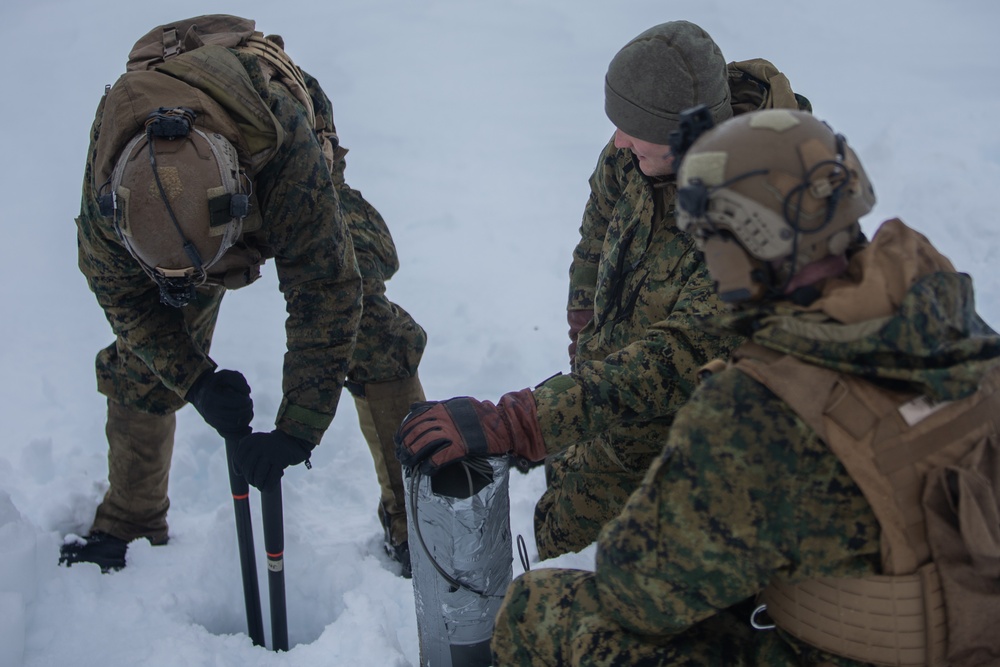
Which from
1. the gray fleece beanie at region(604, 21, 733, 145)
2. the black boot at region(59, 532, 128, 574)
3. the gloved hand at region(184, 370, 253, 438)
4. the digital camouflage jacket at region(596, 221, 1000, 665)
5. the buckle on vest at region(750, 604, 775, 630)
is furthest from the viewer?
the black boot at region(59, 532, 128, 574)

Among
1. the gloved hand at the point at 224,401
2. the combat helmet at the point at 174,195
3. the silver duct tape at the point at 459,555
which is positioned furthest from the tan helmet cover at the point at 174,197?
the silver duct tape at the point at 459,555

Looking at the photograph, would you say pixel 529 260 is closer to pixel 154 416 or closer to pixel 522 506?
pixel 522 506

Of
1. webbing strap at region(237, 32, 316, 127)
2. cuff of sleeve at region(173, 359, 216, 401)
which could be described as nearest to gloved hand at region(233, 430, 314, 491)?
cuff of sleeve at region(173, 359, 216, 401)

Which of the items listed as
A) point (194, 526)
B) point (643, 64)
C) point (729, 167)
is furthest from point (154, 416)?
point (729, 167)

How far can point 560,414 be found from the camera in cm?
246

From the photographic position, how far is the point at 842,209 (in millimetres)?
1696

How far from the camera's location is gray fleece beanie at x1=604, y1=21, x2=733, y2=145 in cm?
268

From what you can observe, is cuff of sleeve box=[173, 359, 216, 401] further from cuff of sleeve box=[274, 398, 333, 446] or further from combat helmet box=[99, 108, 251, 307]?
combat helmet box=[99, 108, 251, 307]

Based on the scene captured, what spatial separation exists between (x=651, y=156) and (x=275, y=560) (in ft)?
5.87

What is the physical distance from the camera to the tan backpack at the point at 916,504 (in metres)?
1.60

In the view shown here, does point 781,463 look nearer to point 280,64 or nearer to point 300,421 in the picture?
point 300,421

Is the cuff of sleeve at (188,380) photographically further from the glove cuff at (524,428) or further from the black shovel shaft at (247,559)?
the glove cuff at (524,428)

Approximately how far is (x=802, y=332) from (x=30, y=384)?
4.32 m

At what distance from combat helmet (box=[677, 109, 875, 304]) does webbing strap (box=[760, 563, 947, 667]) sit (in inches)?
22.4
